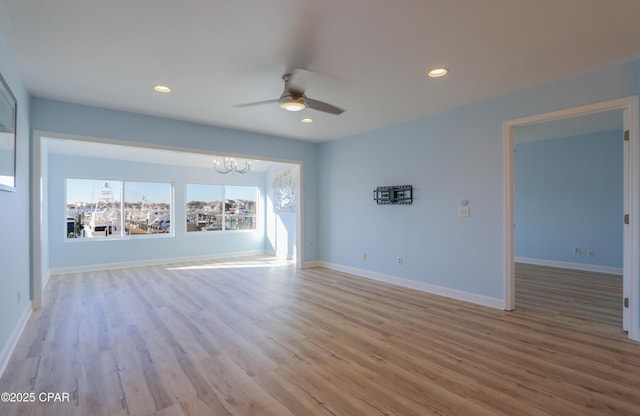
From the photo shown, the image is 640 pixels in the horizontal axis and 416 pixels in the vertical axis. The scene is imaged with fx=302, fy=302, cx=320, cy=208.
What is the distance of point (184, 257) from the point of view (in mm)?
7469

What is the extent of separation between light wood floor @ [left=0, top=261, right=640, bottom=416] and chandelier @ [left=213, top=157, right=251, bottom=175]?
12.2 ft

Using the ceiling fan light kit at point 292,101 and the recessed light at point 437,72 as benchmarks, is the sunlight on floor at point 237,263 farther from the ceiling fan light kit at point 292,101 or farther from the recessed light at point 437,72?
the recessed light at point 437,72

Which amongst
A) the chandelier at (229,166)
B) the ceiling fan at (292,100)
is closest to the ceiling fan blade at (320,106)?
the ceiling fan at (292,100)

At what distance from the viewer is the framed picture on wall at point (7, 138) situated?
7.69 ft

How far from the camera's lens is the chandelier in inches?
290

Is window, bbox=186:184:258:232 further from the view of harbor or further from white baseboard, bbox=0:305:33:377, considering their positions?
white baseboard, bbox=0:305:33:377

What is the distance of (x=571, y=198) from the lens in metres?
6.11

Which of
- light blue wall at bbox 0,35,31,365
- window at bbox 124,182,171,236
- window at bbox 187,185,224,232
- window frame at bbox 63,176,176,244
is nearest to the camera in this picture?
light blue wall at bbox 0,35,31,365

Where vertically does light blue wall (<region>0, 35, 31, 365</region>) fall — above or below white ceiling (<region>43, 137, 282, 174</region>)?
below

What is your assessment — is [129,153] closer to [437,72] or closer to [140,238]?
[140,238]

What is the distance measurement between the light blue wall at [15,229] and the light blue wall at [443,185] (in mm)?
4620

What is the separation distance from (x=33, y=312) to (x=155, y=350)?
2.23 m

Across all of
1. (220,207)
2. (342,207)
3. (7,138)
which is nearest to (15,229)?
(7,138)
